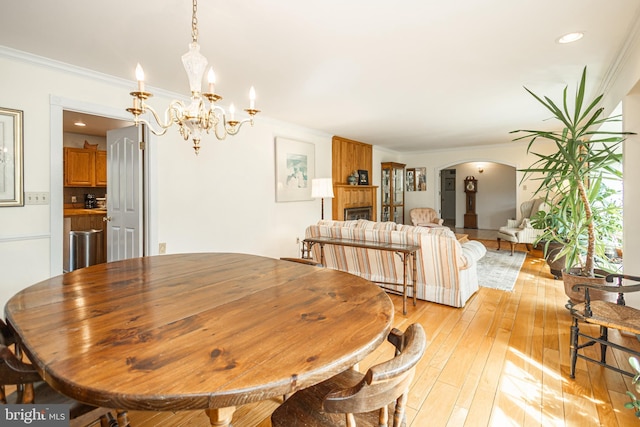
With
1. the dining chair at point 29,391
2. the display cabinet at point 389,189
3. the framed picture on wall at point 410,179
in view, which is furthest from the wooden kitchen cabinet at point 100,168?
the framed picture on wall at point 410,179

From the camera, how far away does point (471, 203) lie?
10320 millimetres

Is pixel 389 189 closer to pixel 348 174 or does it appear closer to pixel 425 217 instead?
pixel 425 217

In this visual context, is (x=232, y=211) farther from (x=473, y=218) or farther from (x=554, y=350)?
(x=473, y=218)

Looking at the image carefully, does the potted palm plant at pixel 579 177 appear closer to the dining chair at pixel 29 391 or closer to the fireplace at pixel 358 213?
the dining chair at pixel 29 391

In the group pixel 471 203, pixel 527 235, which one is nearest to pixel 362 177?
pixel 527 235

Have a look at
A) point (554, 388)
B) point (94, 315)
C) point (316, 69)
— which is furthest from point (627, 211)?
point (94, 315)

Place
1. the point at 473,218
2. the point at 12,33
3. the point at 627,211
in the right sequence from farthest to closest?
the point at 473,218, the point at 627,211, the point at 12,33

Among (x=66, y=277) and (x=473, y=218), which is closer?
(x=66, y=277)

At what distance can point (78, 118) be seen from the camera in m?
4.52

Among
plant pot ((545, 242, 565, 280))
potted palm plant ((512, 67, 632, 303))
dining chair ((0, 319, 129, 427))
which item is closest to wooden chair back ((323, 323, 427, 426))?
dining chair ((0, 319, 129, 427))

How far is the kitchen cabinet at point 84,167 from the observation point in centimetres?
520

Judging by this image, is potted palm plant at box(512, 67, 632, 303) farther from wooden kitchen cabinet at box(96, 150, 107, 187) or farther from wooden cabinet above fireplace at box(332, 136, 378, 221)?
wooden kitchen cabinet at box(96, 150, 107, 187)

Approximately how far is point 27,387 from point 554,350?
10.2ft

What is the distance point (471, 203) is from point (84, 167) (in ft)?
33.7
